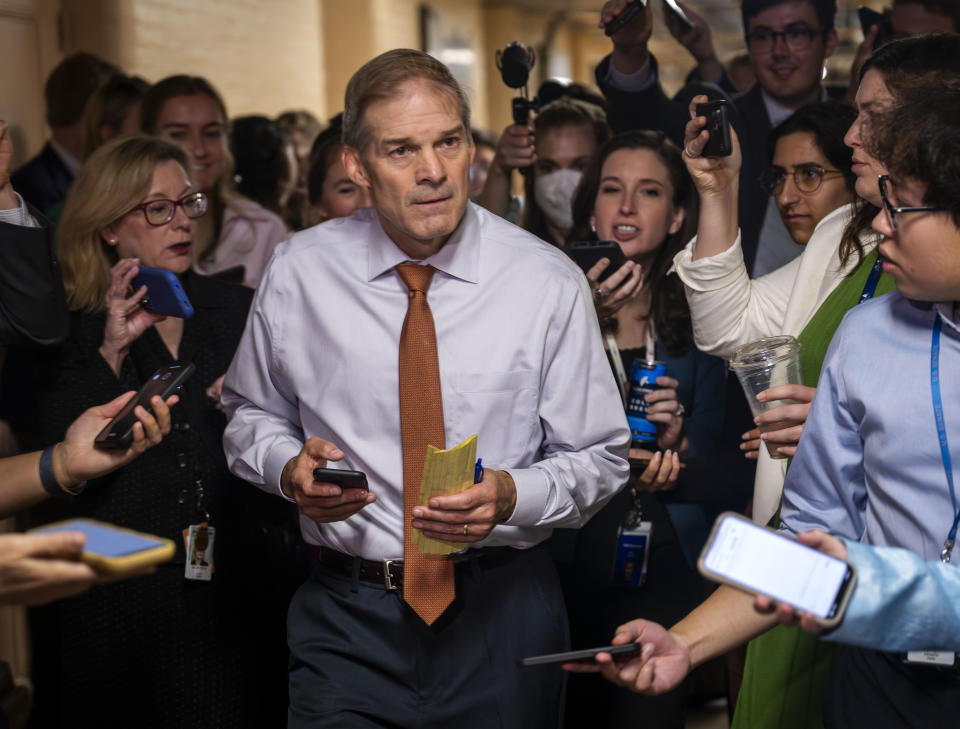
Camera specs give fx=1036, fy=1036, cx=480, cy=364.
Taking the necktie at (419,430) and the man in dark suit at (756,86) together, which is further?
the man in dark suit at (756,86)

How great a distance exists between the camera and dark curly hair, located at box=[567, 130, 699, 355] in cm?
273

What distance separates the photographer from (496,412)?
6.89ft

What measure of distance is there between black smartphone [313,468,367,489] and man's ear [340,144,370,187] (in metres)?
0.65

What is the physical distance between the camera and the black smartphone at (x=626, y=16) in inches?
112

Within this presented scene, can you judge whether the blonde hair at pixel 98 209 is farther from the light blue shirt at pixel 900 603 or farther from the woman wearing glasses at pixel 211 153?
the light blue shirt at pixel 900 603

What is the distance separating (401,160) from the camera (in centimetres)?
210

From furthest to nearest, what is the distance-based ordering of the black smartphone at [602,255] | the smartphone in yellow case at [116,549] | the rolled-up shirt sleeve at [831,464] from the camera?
the black smartphone at [602,255], the rolled-up shirt sleeve at [831,464], the smartphone in yellow case at [116,549]

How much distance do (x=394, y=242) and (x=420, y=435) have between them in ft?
1.42

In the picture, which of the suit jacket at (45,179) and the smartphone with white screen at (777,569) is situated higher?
the suit jacket at (45,179)

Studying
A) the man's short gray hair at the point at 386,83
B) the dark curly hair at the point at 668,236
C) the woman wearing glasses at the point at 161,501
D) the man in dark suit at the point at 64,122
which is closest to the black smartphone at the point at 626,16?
the dark curly hair at the point at 668,236

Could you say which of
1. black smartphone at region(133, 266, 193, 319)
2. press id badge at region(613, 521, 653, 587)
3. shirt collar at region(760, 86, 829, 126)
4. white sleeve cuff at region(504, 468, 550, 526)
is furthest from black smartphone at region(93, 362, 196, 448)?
shirt collar at region(760, 86, 829, 126)

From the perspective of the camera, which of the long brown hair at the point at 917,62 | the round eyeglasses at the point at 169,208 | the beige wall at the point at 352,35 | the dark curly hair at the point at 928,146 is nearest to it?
the dark curly hair at the point at 928,146

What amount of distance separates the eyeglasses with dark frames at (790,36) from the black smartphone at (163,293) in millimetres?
1930

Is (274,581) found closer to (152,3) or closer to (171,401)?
(171,401)
